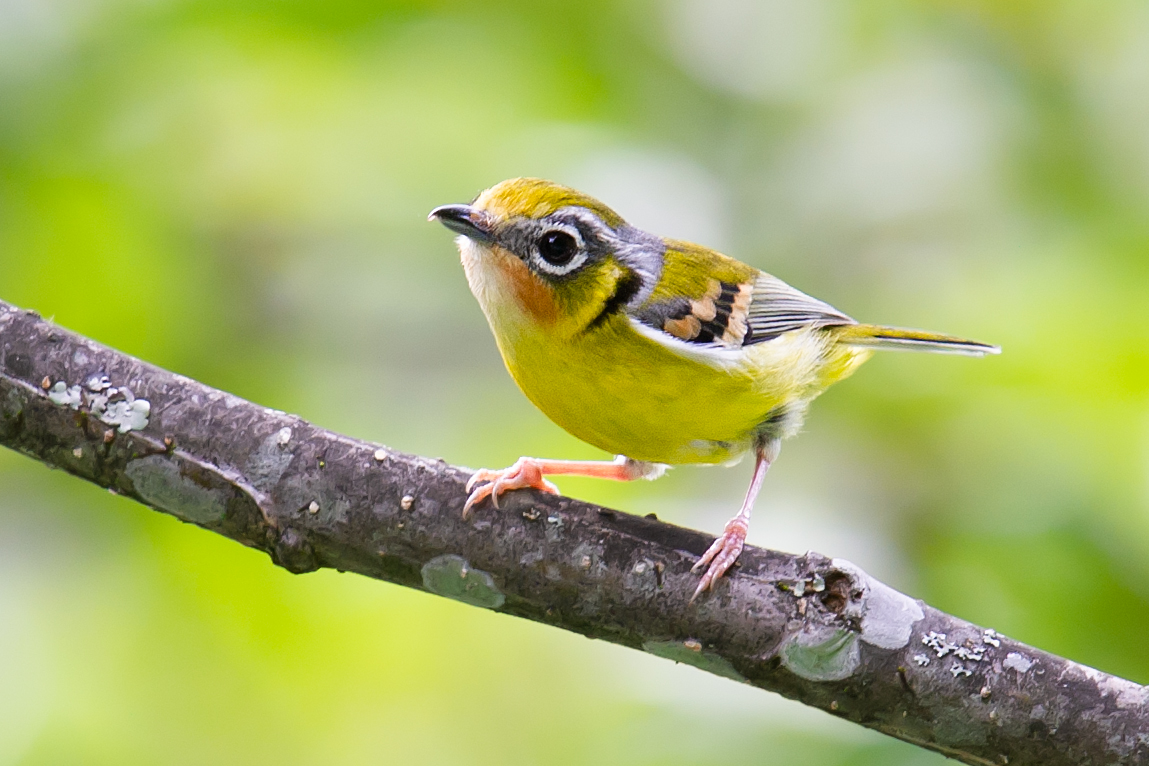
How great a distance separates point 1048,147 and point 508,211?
2642mm

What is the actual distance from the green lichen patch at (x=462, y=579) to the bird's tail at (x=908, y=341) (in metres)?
2.30

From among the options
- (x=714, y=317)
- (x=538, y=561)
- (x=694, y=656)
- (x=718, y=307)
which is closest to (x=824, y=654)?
(x=694, y=656)

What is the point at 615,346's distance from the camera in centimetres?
347

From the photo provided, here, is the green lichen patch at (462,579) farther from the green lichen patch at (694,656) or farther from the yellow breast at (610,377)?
the yellow breast at (610,377)

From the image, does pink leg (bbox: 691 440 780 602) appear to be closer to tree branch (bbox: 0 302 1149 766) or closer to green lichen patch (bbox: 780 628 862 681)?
tree branch (bbox: 0 302 1149 766)

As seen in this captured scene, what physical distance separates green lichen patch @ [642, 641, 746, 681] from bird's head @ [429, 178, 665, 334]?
1260mm

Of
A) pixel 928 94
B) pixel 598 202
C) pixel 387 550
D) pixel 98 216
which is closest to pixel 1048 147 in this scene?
pixel 928 94

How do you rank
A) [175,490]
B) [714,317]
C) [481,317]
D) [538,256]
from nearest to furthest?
[175,490]
[538,256]
[714,317]
[481,317]

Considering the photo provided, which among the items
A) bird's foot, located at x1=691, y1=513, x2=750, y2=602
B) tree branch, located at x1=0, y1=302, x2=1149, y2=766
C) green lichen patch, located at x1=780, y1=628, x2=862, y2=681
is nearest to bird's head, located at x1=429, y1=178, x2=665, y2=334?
tree branch, located at x1=0, y1=302, x2=1149, y2=766

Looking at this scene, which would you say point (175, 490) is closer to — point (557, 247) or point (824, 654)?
point (557, 247)

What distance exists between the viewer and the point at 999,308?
403 centimetres

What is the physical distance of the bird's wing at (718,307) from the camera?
3.69 meters

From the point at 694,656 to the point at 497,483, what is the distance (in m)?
0.78

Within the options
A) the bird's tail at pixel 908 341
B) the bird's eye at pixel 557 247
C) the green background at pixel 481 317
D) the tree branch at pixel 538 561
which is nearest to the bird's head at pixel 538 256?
the bird's eye at pixel 557 247
